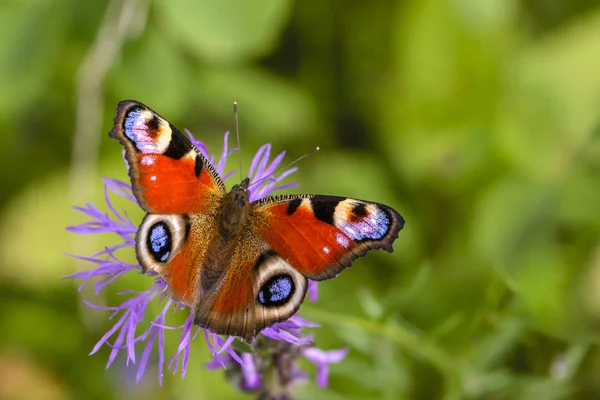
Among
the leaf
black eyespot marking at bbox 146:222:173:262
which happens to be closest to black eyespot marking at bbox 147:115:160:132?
black eyespot marking at bbox 146:222:173:262

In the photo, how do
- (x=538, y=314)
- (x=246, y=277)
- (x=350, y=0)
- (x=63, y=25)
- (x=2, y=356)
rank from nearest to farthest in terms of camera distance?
1. (x=246, y=277)
2. (x=538, y=314)
3. (x=63, y=25)
4. (x=2, y=356)
5. (x=350, y=0)

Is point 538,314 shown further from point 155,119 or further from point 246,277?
point 155,119

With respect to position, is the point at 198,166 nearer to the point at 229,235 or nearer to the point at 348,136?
the point at 229,235

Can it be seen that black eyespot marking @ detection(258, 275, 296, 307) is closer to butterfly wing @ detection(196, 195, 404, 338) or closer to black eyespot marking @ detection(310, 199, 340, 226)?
butterfly wing @ detection(196, 195, 404, 338)

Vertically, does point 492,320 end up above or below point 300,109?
below

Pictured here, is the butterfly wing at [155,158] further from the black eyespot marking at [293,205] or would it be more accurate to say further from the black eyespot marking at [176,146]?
the black eyespot marking at [293,205]

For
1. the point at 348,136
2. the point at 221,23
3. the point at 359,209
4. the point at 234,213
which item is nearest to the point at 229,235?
the point at 234,213

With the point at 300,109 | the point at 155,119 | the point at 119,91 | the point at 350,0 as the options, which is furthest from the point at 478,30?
the point at 155,119
